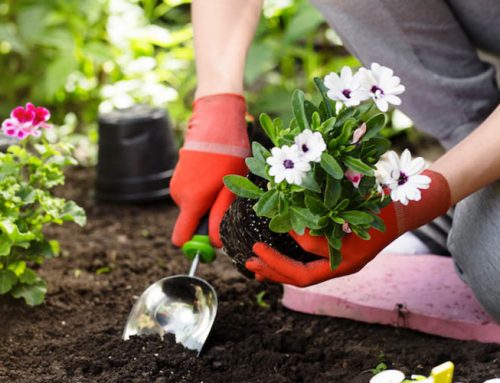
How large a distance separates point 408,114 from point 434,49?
0.55 ft

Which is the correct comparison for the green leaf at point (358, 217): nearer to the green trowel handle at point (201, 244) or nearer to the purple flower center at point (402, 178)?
the purple flower center at point (402, 178)

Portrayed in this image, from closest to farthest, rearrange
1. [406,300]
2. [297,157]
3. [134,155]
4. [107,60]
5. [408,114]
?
[297,157] < [406,300] < [408,114] < [134,155] < [107,60]

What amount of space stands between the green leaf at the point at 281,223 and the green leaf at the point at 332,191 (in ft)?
0.25

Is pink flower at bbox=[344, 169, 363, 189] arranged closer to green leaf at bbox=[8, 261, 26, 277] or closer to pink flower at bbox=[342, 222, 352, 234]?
pink flower at bbox=[342, 222, 352, 234]

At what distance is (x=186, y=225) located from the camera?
5.49 feet

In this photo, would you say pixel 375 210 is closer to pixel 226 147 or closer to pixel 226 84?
pixel 226 147

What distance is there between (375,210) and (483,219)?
0.46m

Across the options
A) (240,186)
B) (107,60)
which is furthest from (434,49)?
(107,60)

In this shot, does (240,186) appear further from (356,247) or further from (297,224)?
(356,247)

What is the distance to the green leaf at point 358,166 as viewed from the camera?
4.26ft

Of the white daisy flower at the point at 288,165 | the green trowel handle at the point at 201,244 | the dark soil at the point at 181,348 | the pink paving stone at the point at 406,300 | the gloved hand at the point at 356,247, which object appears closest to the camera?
the white daisy flower at the point at 288,165

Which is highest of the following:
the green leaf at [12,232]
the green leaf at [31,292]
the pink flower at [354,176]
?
the pink flower at [354,176]

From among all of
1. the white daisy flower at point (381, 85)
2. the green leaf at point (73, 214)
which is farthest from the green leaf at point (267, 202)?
the green leaf at point (73, 214)

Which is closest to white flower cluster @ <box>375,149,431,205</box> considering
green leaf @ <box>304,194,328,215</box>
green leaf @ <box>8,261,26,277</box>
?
green leaf @ <box>304,194,328,215</box>
